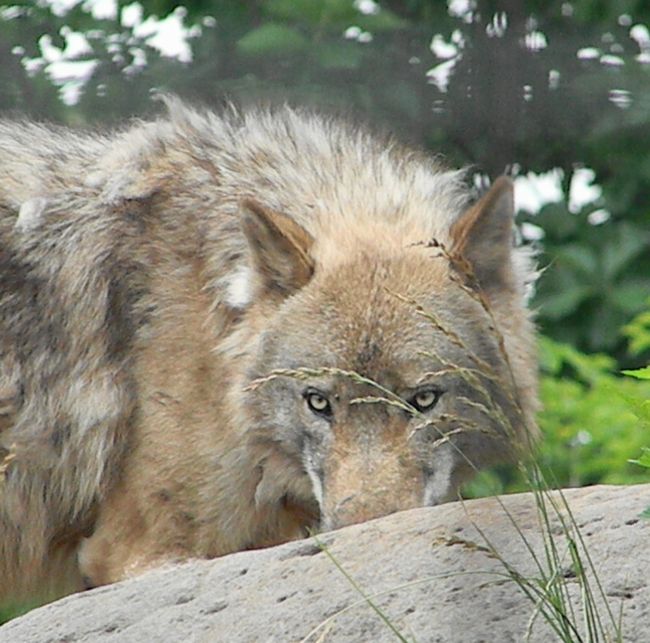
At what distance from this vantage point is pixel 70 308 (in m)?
4.77

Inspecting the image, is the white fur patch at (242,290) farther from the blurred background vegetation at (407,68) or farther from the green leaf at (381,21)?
the green leaf at (381,21)

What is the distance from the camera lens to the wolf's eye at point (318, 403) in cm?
430

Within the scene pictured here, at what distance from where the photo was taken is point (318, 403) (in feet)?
14.2

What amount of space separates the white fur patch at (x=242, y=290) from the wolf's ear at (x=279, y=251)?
0.15 feet

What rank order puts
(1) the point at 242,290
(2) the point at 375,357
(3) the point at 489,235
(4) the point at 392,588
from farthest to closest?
1. (1) the point at 242,290
2. (3) the point at 489,235
3. (2) the point at 375,357
4. (4) the point at 392,588

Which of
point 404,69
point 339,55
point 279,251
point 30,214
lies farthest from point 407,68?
point 30,214

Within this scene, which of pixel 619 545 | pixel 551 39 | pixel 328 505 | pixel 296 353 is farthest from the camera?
pixel 296 353

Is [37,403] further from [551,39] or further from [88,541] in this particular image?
[551,39]

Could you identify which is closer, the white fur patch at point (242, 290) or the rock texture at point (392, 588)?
the rock texture at point (392, 588)

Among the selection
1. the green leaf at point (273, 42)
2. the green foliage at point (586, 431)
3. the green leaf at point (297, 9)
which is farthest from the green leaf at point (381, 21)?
the green foliage at point (586, 431)

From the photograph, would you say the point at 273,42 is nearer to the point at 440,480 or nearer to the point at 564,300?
the point at 440,480

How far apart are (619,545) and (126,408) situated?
1941 millimetres

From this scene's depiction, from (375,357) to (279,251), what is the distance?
0.54 m

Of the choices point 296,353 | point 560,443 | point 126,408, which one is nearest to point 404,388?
point 296,353
